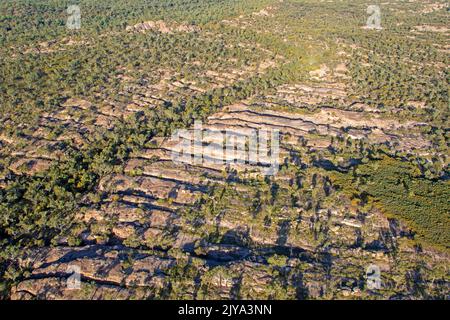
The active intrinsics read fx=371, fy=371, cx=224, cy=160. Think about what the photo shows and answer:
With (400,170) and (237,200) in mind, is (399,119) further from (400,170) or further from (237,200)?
(237,200)

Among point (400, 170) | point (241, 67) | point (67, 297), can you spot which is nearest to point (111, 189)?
point (67, 297)

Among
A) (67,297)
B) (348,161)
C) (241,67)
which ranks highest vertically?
(241,67)

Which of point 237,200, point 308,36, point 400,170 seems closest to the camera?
point 237,200

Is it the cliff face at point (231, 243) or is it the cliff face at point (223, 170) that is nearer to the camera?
the cliff face at point (231, 243)

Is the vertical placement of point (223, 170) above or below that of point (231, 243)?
above

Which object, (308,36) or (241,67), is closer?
(241,67)

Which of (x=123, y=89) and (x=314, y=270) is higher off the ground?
(x=123, y=89)

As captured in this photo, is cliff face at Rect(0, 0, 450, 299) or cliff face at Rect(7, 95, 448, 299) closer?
cliff face at Rect(7, 95, 448, 299)

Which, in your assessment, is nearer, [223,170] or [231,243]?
[231,243]

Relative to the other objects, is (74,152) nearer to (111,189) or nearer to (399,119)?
(111,189)
